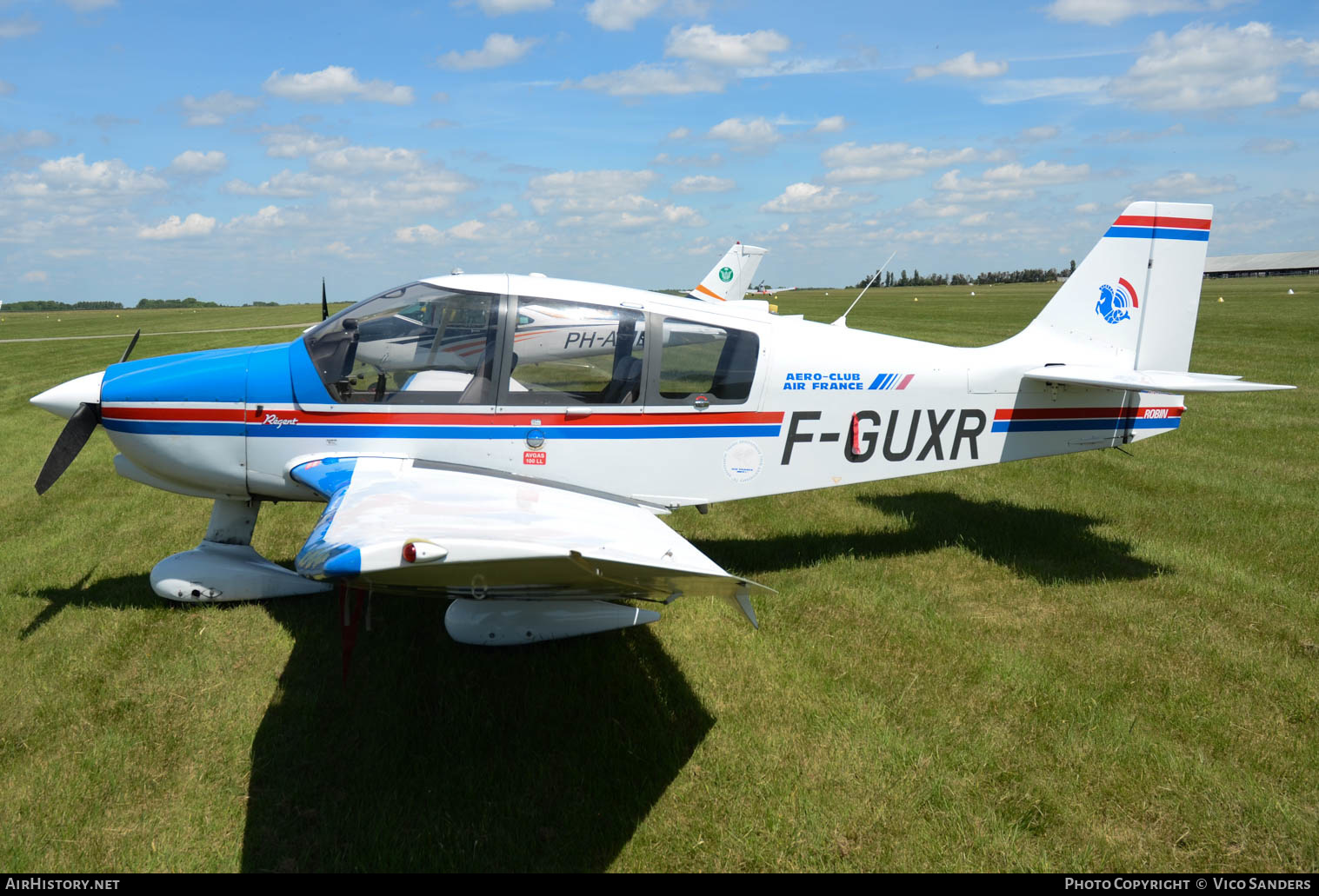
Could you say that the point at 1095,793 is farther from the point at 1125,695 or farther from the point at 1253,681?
the point at 1253,681

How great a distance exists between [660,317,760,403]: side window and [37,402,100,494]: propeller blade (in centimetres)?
374

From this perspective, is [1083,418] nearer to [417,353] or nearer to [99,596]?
[417,353]

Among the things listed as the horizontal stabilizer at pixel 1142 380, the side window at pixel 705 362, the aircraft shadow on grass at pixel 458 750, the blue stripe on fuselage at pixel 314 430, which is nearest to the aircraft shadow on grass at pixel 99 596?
the aircraft shadow on grass at pixel 458 750

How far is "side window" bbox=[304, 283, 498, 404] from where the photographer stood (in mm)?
5078

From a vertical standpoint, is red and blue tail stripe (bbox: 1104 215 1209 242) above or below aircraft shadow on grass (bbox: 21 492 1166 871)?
above

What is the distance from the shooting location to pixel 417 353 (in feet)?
16.9

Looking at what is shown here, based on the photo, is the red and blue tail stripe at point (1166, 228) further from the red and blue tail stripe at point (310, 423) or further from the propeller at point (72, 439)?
the propeller at point (72, 439)

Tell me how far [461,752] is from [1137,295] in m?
6.29

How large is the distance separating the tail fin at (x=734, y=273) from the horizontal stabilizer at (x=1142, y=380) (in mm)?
19693

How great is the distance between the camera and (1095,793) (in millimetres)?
3643

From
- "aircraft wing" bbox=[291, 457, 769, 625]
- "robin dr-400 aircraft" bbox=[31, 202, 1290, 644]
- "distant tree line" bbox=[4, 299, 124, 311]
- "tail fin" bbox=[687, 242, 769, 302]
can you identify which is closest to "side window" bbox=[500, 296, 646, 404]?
"robin dr-400 aircraft" bbox=[31, 202, 1290, 644]

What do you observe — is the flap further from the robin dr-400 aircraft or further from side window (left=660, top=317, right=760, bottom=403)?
side window (left=660, top=317, right=760, bottom=403)

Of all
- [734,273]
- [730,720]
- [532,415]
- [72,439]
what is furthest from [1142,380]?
[734,273]

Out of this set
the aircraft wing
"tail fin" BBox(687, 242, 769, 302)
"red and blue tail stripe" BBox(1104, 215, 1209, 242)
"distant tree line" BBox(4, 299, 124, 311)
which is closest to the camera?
the aircraft wing
